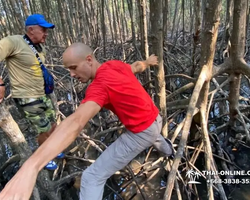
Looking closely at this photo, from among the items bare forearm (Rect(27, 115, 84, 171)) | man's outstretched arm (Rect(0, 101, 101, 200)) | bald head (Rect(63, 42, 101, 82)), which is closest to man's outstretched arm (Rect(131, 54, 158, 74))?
bald head (Rect(63, 42, 101, 82))

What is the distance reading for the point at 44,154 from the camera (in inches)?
33.4

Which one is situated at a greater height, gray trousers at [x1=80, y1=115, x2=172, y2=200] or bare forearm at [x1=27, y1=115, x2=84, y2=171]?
bare forearm at [x1=27, y1=115, x2=84, y2=171]

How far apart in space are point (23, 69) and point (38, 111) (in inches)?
15.6

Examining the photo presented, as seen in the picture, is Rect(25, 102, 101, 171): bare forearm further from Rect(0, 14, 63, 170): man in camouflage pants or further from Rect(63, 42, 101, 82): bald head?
Rect(0, 14, 63, 170): man in camouflage pants

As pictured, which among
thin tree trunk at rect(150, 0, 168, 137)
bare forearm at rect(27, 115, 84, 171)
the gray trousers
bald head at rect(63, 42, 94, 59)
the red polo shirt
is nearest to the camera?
bare forearm at rect(27, 115, 84, 171)

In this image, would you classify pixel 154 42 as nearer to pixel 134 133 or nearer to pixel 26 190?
pixel 134 133

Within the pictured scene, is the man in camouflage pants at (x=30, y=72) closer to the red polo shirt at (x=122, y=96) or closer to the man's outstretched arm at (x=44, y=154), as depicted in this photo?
the red polo shirt at (x=122, y=96)

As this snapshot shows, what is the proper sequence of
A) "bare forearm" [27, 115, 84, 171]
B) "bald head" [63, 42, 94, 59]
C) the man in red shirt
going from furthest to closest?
"bald head" [63, 42, 94, 59]
the man in red shirt
"bare forearm" [27, 115, 84, 171]

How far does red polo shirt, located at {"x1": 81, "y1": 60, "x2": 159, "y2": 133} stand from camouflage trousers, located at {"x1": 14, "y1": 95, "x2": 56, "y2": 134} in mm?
1111

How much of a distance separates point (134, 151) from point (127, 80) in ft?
1.43

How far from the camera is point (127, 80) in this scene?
1383mm

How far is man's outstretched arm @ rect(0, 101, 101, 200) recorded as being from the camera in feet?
2.36

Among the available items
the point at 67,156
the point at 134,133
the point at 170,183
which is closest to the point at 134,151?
the point at 134,133

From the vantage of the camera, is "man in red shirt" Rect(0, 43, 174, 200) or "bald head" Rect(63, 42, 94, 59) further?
"bald head" Rect(63, 42, 94, 59)
